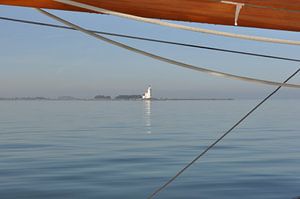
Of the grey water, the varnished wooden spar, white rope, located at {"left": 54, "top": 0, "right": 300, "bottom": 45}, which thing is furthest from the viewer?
the grey water

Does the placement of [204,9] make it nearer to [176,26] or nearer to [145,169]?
[176,26]

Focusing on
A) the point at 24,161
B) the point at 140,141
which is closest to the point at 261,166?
the point at 24,161

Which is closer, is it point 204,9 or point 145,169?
point 204,9

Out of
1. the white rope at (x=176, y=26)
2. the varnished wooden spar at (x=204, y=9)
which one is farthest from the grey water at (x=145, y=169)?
the varnished wooden spar at (x=204, y=9)

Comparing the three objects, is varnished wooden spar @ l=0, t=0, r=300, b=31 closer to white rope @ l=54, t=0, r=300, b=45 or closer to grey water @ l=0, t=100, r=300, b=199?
white rope @ l=54, t=0, r=300, b=45

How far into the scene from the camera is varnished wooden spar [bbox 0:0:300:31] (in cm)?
466

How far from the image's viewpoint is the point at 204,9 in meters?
4.83

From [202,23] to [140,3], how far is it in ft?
2.26

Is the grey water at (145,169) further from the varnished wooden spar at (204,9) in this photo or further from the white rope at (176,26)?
the varnished wooden spar at (204,9)

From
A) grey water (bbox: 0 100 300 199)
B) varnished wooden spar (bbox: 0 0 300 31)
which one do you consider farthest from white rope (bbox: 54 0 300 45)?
grey water (bbox: 0 100 300 199)

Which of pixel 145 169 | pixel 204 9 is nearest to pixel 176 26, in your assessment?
pixel 204 9

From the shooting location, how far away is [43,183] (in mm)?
14242

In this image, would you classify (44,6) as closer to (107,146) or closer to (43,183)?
(43,183)

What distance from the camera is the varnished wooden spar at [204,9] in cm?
466
